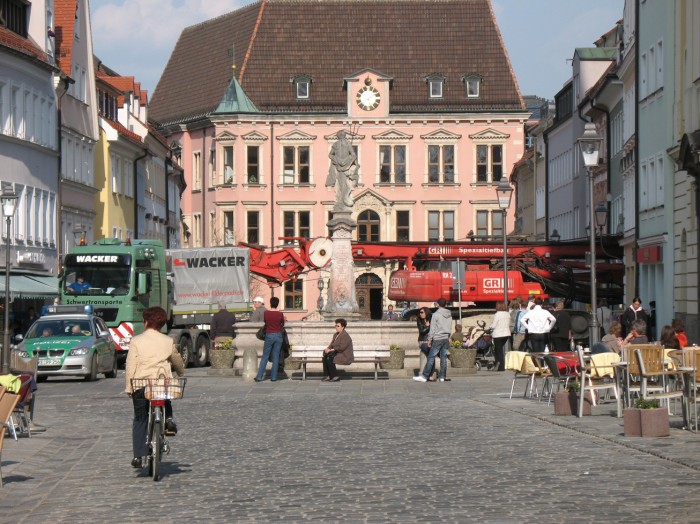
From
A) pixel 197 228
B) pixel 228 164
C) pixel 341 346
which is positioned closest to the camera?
pixel 341 346

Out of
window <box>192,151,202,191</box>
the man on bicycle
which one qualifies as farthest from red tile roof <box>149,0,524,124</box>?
the man on bicycle

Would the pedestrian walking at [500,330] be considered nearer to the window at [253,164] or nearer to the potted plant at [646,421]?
the potted plant at [646,421]

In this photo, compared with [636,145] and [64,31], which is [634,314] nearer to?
[636,145]

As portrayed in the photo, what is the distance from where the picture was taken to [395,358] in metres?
37.2

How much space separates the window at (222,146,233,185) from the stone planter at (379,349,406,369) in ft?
211

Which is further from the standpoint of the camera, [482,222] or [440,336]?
[482,222]

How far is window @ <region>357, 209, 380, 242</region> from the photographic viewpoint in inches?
3920

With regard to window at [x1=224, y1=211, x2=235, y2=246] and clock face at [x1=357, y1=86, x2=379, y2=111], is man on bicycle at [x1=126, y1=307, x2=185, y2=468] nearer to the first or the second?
window at [x1=224, y1=211, x2=235, y2=246]

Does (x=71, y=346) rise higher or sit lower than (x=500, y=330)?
lower

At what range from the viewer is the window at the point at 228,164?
3976 inches

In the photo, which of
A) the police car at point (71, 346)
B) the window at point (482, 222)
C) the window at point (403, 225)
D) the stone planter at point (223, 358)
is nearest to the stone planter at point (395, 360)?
the stone planter at point (223, 358)

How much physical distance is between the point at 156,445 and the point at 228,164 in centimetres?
8594

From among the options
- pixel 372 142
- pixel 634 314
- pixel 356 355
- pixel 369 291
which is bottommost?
pixel 356 355

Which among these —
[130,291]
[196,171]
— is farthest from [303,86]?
[130,291]
